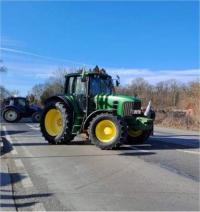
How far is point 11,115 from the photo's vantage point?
38219mm

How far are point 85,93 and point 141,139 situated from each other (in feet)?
8.12

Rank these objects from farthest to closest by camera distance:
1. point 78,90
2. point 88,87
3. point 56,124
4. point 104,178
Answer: point 56,124 < point 78,90 < point 88,87 < point 104,178

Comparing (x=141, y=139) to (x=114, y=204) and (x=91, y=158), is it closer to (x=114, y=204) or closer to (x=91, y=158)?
(x=91, y=158)

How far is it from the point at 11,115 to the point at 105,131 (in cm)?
2305

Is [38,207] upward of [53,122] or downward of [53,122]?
downward

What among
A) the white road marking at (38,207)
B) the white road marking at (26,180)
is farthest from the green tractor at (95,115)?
the white road marking at (38,207)

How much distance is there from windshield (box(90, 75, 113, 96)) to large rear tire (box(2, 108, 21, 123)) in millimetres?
20711

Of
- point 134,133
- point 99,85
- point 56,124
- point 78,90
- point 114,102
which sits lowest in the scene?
point 134,133

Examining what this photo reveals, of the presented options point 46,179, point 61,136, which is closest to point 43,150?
point 61,136

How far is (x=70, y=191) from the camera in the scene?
8.84 meters

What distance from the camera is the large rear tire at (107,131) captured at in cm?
1562

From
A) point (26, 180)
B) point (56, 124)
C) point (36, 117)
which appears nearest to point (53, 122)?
point (56, 124)

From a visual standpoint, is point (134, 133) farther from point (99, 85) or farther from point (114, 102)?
point (99, 85)

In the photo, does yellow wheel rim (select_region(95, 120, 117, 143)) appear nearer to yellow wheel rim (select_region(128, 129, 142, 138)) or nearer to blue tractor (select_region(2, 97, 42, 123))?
yellow wheel rim (select_region(128, 129, 142, 138))
